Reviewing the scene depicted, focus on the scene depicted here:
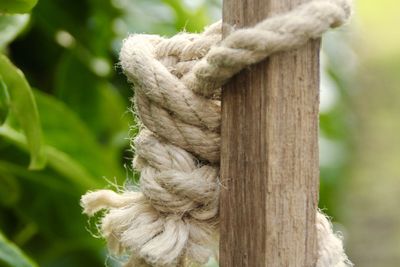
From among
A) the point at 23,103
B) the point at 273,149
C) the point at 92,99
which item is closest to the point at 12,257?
the point at 23,103

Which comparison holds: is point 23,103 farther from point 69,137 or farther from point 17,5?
point 69,137

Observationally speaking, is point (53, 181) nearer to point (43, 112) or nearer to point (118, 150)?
point (43, 112)

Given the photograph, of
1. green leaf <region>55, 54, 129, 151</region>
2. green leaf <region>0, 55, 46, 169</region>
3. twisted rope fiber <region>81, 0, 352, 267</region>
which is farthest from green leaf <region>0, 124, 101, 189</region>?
twisted rope fiber <region>81, 0, 352, 267</region>

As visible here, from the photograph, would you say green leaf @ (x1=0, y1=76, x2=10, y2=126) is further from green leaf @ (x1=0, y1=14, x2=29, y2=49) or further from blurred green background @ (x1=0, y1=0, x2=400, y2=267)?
green leaf @ (x1=0, y1=14, x2=29, y2=49)

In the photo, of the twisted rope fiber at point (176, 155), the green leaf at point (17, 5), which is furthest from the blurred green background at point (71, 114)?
the twisted rope fiber at point (176, 155)

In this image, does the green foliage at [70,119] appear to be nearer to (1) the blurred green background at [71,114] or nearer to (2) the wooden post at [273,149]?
(1) the blurred green background at [71,114]
